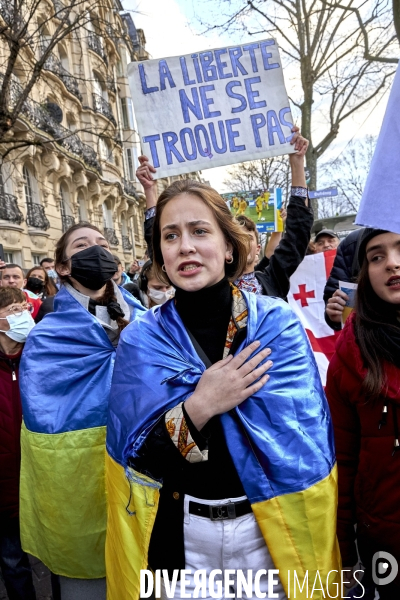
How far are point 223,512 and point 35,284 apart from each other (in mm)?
6458

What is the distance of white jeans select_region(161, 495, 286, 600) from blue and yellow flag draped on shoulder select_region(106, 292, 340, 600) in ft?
0.17

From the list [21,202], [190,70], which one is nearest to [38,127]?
[21,202]

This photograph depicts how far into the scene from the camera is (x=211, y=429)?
61.1 inches

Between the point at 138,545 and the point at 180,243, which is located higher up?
the point at 180,243

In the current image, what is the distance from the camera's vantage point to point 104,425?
218cm

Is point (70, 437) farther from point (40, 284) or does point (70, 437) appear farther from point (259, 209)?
point (259, 209)

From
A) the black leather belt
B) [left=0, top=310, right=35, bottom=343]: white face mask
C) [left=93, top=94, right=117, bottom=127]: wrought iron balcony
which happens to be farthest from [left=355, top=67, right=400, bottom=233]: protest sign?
[left=93, top=94, right=117, bottom=127]: wrought iron balcony

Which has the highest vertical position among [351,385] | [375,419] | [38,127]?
[38,127]

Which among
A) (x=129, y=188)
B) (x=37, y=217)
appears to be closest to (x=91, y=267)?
(x=37, y=217)

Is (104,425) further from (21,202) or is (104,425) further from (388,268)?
(21,202)

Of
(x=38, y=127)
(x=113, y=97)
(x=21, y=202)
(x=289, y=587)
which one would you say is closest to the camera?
(x=289, y=587)

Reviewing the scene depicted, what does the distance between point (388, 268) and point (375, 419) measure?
590mm

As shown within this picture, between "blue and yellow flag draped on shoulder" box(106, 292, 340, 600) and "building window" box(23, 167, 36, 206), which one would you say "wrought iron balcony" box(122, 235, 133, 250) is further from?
"blue and yellow flag draped on shoulder" box(106, 292, 340, 600)

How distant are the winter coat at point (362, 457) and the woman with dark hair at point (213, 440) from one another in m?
0.23
